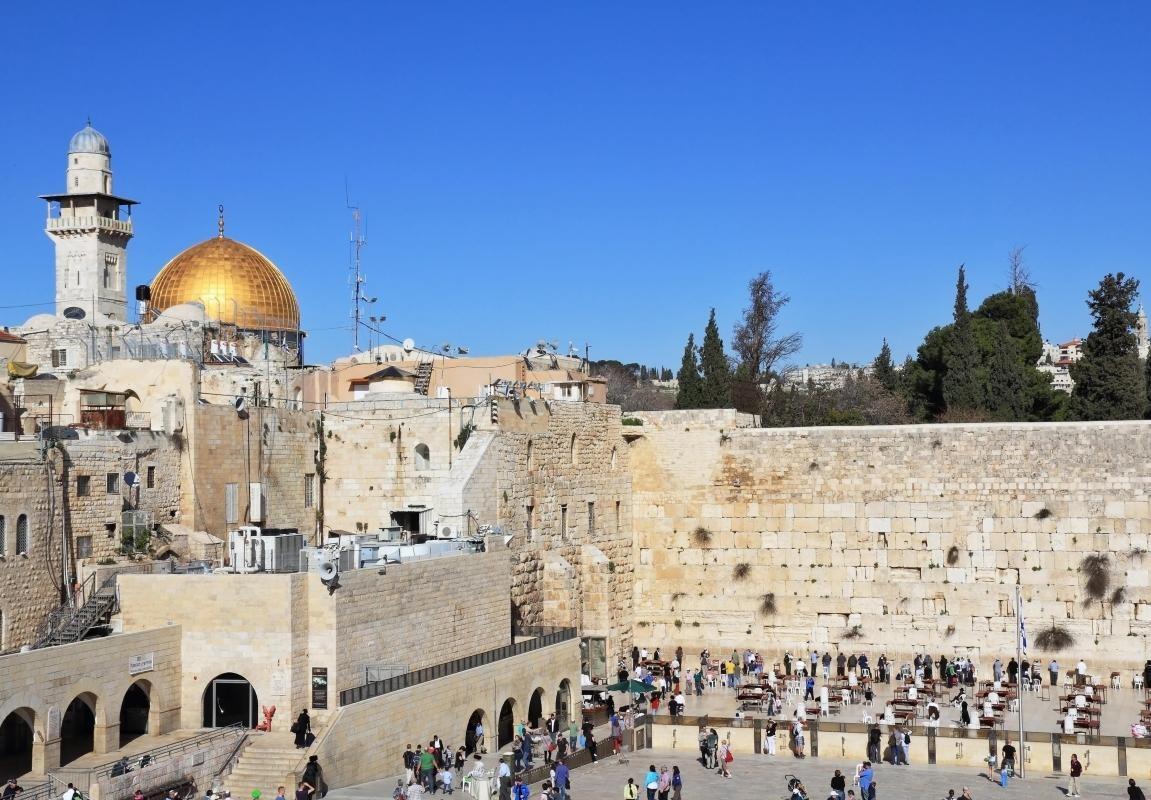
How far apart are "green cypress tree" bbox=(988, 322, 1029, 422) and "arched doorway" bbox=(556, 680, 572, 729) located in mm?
15343

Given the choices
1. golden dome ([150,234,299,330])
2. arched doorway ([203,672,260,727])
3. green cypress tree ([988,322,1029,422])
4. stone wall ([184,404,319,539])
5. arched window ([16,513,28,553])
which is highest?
golden dome ([150,234,299,330])

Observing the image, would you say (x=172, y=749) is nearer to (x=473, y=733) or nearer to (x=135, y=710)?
(x=135, y=710)

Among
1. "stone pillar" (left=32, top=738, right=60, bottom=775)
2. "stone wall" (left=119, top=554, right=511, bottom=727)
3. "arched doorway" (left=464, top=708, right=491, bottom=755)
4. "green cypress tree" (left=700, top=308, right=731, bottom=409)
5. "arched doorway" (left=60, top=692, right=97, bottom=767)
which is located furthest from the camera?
"green cypress tree" (left=700, top=308, right=731, bottom=409)

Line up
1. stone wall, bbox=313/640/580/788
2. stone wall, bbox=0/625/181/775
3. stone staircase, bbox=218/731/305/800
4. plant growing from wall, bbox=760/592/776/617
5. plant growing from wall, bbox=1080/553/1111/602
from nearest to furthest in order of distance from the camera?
stone wall, bbox=0/625/181/775, stone staircase, bbox=218/731/305/800, stone wall, bbox=313/640/580/788, plant growing from wall, bbox=1080/553/1111/602, plant growing from wall, bbox=760/592/776/617

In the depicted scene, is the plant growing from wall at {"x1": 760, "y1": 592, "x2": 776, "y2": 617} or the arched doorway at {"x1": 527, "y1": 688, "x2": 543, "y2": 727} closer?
the arched doorway at {"x1": 527, "y1": 688, "x2": 543, "y2": 727}

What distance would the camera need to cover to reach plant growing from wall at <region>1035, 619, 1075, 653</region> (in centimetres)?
2866

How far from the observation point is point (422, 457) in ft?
94.3

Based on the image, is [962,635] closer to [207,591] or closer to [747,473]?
[747,473]

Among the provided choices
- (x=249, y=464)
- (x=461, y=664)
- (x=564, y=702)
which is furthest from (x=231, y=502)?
(x=564, y=702)

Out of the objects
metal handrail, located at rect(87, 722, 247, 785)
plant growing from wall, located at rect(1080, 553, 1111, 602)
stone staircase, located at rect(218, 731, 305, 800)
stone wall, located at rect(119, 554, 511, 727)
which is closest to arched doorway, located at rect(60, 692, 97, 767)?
metal handrail, located at rect(87, 722, 247, 785)

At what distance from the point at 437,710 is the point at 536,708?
157 inches

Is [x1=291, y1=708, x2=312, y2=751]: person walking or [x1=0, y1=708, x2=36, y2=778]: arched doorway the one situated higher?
[x1=291, y1=708, x2=312, y2=751]: person walking

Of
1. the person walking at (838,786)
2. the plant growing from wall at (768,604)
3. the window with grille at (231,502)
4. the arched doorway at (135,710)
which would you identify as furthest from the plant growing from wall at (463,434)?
the person walking at (838,786)

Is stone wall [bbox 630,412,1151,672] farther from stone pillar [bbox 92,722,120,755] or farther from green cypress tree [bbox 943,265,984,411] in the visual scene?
stone pillar [bbox 92,722,120,755]
